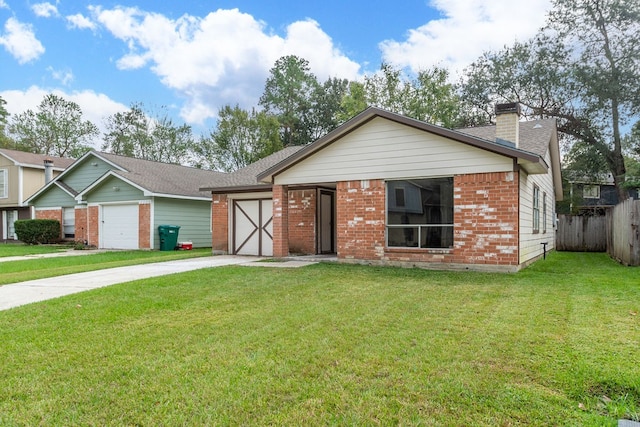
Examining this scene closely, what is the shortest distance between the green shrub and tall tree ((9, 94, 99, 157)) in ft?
73.6

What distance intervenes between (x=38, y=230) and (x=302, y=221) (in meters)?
15.3

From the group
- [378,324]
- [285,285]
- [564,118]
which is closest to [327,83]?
[564,118]

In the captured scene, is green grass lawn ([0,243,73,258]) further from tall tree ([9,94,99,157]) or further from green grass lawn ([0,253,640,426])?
tall tree ([9,94,99,157])

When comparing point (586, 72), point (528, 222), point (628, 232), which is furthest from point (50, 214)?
point (586, 72)

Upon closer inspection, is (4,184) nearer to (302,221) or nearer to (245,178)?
(245,178)

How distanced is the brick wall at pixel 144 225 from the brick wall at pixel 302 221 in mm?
7308

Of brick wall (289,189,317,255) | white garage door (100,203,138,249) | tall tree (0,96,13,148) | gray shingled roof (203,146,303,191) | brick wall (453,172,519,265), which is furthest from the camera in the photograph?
tall tree (0,96,13,148)

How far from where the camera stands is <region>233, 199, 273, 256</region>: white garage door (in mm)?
14289

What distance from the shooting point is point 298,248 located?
13.6 metres

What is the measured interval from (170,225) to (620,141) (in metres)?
24.2

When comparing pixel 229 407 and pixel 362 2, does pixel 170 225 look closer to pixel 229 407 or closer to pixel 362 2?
pixel 362 2

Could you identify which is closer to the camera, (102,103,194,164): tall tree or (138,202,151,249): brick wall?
(138,202,151,249): brick wall

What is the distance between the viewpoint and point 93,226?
19.5 metres

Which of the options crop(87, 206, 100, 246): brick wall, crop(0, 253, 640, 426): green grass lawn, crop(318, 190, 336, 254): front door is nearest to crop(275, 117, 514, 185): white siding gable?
crop(318, 190, 336, 254): front door
